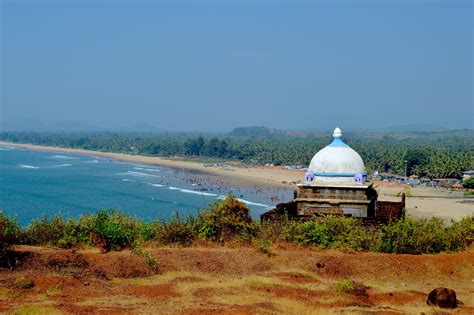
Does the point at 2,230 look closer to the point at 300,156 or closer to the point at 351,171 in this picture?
the point at 351,171

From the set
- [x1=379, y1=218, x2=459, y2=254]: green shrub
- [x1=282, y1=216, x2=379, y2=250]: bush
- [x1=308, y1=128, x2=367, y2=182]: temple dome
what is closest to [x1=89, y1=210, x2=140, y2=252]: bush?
[x1=282, y1=216, x2=379, y2=250]: bush

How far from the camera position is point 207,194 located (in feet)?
249

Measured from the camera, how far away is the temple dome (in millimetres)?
23047

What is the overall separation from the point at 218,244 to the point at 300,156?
370ft

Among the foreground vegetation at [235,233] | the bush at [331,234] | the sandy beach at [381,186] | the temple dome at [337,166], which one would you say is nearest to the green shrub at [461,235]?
the foreground vegetation at [235,233]

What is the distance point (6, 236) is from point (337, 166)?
12.6 meters

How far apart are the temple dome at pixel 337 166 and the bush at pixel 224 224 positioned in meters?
4.52

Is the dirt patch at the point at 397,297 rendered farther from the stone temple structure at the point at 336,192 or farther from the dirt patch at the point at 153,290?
the stone temple structure at the point at 336,192

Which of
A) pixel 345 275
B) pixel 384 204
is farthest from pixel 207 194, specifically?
pixel 345 275

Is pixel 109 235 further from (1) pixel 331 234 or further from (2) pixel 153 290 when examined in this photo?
(1) pixel 331 234

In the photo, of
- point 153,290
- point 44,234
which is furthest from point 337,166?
point 44,234

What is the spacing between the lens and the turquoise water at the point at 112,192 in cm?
6169

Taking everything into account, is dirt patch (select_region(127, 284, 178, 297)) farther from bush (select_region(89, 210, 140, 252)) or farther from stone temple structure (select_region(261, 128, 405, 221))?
stone temple structure (select_region(261, 128, 405, 221))

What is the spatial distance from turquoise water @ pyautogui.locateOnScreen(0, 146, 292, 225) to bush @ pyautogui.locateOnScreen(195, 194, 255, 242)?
30.4 meters
